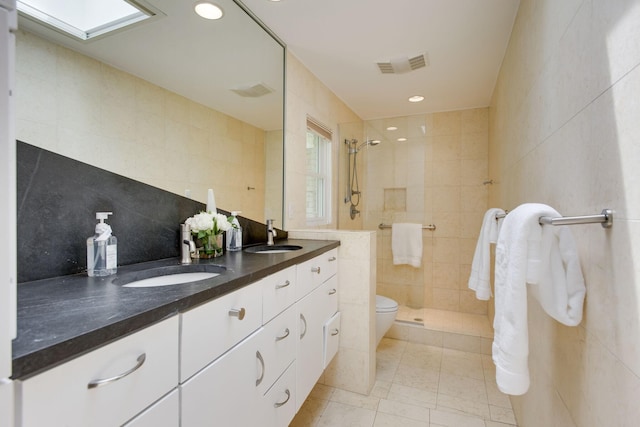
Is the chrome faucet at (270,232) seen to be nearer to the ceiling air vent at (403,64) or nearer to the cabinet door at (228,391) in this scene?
the cabinet door at (228,391)

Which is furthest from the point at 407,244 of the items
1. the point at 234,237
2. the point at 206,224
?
the point at 206,224

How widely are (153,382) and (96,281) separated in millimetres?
433

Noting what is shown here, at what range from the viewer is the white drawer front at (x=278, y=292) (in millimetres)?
1166

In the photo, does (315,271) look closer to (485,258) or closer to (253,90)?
(485,258)

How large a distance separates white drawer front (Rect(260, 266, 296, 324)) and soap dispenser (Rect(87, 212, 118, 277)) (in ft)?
1.72

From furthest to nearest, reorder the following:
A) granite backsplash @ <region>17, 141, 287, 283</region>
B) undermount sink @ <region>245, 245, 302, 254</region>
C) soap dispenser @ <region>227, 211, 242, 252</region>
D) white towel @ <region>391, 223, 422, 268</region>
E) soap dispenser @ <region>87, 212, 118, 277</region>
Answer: white towel @ <region>391, 223, 422, 268</region>, undermount sink @ <region>245, 245, 302, 254</region>, soap dispenser @ <region>227, 211, 242, 252</region>, soap dispenser @ <region>87, 212, 118, 277</region>, granite backsplash @ <region>17, 141, 287, 283</region>

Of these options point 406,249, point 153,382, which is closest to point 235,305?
point 153,382

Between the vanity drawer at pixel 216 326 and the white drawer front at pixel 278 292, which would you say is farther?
the white drawer front at pixel 278 292

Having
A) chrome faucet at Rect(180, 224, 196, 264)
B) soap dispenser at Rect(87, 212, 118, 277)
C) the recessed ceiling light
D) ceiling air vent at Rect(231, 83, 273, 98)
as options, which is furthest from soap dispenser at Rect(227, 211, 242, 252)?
the recessed ceiling light

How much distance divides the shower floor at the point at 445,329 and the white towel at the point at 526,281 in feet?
6.35

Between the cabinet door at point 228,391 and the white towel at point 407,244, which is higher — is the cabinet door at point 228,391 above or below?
below

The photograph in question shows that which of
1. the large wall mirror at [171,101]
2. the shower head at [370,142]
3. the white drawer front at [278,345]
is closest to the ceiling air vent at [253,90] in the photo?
the large wall mirror at [171,101]

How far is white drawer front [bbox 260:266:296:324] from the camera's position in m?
1.17

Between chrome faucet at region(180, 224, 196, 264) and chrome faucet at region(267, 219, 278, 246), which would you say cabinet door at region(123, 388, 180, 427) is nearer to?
chrome faucet at region(180, 224, 196, 264)
